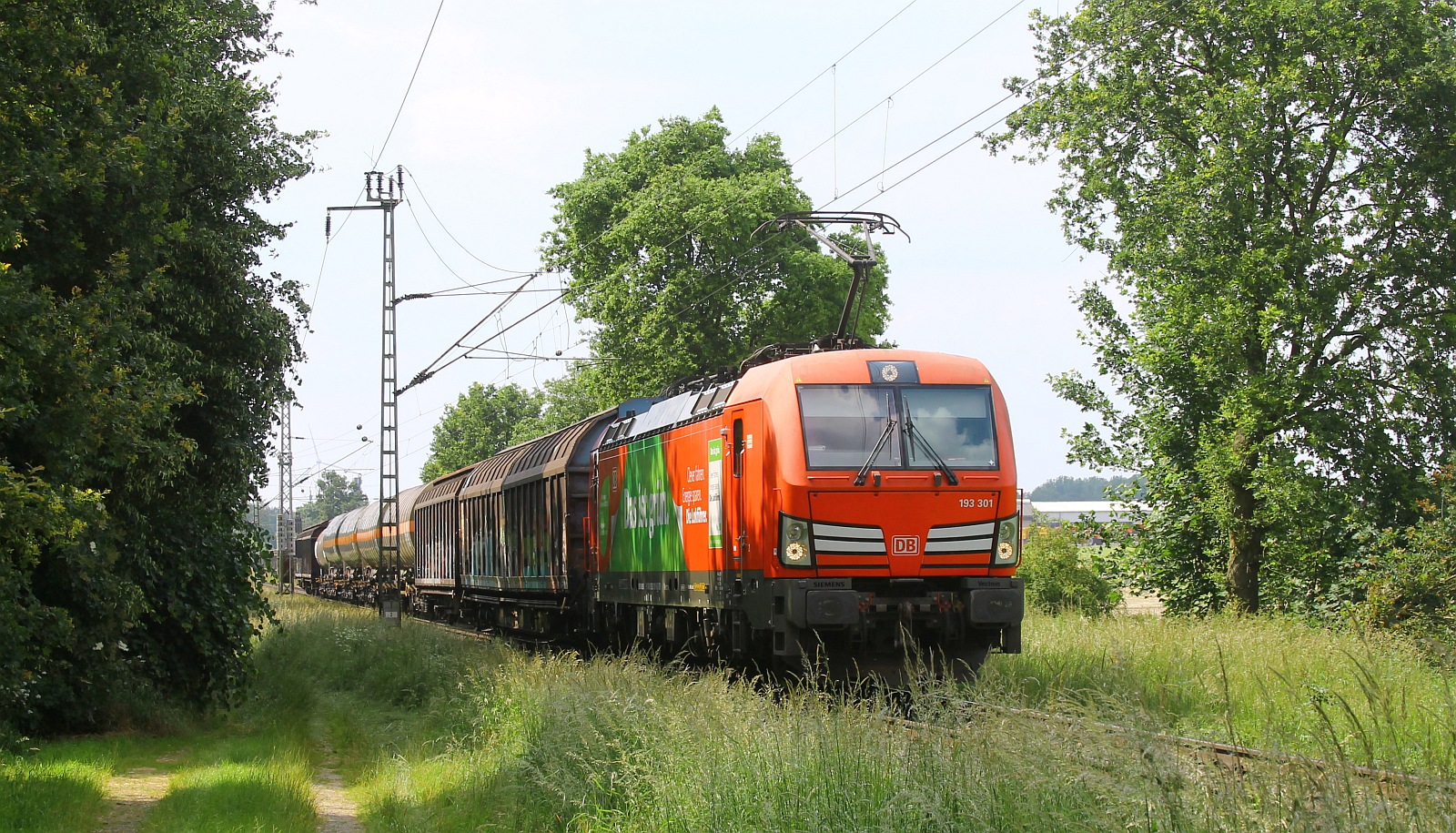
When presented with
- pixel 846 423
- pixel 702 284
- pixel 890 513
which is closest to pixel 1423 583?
pixel 890 513

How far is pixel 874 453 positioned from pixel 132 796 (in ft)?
23.6

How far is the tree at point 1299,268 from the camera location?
2059 centimetres

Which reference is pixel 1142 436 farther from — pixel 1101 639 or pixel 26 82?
pixel 26 82

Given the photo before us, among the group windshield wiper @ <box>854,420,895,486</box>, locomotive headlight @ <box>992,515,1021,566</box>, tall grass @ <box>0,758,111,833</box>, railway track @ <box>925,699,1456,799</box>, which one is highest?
windshield wiper @ <box>854,420,895,486</box>

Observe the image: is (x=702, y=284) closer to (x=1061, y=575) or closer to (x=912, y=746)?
(x=1061, y=575)

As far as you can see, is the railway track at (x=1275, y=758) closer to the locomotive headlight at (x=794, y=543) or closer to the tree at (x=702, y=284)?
the locomotive headlight at (x=794, y=543)

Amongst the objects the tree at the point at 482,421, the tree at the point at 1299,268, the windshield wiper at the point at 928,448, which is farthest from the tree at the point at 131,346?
the tree at the point at 482,421

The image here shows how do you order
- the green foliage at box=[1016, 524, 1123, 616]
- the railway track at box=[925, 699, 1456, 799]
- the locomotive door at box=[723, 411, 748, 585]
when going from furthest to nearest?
the green foliage at box=[1016, 524, 1123, 616] → the locomotive door at box=[723, 411, 748, 585] → the railway track at box=[925, 699, 1456, 799]

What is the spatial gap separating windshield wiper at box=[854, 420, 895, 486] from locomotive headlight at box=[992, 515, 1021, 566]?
1352mm

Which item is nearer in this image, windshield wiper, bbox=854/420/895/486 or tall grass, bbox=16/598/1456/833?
tall grass, bbox=16/598/1456/833

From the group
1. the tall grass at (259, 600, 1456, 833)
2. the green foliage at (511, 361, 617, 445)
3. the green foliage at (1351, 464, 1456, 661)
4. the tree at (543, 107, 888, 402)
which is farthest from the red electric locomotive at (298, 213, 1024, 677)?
the green foliage at (511, 361, 617, 445)

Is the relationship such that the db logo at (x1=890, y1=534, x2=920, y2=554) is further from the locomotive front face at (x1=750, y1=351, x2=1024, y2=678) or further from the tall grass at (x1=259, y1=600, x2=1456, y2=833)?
the tall grass at (x1=259, y1=600, x2=1456, y2=833)

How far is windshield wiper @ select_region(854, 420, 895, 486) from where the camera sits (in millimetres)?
12039

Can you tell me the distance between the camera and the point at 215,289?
1578cm
